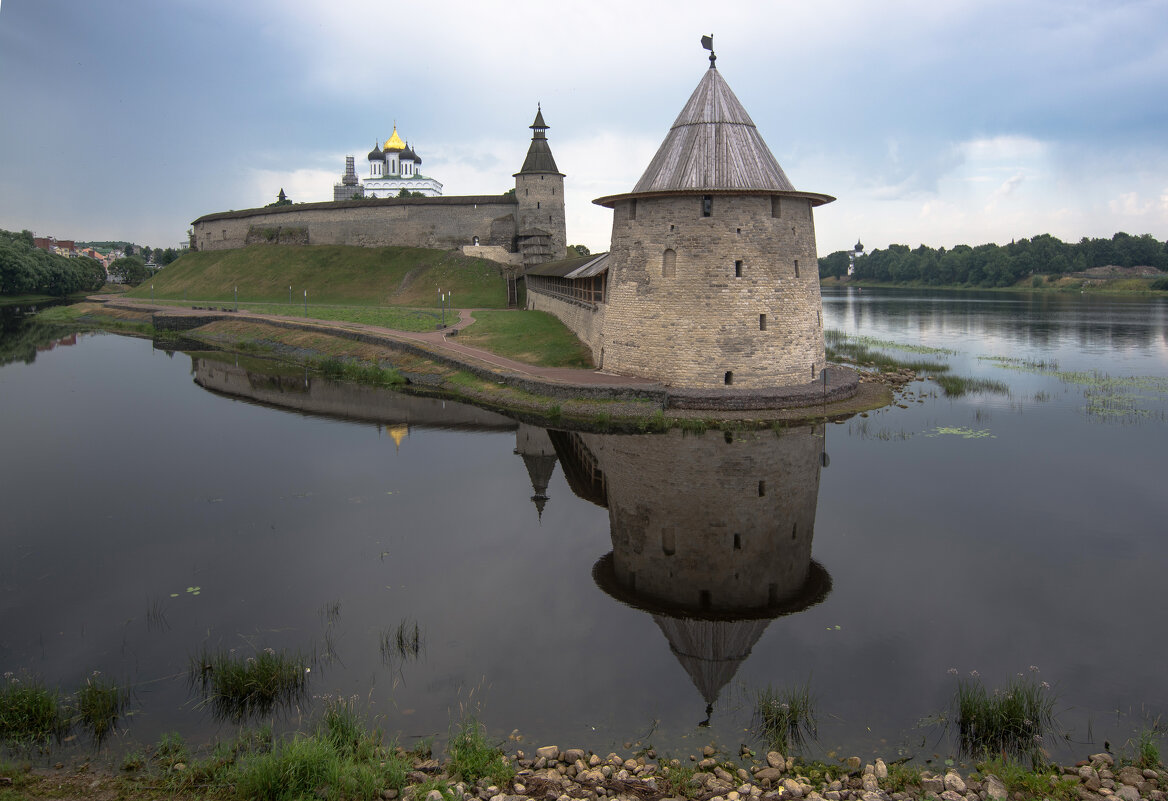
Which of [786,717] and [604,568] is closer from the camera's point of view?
[786,717]

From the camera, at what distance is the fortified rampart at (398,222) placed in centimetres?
5178

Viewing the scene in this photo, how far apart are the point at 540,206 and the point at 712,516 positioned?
40.9 m

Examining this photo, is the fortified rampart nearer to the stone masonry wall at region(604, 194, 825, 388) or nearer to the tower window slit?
the stone masonry wall at region(604, 194, 825, 388)

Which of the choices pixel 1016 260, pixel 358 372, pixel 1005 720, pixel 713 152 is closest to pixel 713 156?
pixel 713 152

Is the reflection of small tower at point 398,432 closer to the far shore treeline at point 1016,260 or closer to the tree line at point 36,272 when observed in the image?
the tree line at point 36,272

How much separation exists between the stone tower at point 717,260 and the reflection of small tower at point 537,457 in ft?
12.8

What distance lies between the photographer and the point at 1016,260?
87.8 meters

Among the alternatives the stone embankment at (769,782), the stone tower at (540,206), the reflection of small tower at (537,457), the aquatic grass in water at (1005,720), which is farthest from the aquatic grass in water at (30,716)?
the stone tower at (540,206)

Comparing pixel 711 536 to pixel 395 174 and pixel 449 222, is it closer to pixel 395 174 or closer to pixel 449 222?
pixel 449 222

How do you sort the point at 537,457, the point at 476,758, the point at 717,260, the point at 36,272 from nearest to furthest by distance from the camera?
the point at 476,758 → the point at 537,457 → the point at 717,260 → the point at 36,272

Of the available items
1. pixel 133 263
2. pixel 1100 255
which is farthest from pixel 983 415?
pixel 133 263

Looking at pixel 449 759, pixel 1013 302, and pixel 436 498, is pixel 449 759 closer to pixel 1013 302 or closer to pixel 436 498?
pixel 436 498

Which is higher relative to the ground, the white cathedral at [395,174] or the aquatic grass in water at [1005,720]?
the white cathedral at [395,174]

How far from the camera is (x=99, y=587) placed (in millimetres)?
9383
